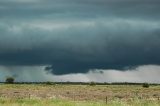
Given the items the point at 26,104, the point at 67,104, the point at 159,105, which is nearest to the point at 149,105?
the point at 159,105

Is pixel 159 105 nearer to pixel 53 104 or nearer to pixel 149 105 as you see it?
pixel 149 105

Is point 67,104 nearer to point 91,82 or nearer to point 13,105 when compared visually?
point 13,105

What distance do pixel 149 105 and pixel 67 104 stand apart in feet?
24.7

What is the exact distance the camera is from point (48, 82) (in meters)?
196

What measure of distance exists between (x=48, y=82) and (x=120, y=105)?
15237cm

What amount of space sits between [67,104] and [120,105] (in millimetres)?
4857

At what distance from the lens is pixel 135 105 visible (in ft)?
151

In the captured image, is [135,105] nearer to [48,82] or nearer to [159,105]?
[159,105]

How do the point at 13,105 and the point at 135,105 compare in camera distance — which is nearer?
the point at 13,105

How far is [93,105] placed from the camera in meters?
43.6

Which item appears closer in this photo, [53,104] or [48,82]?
[53,104]

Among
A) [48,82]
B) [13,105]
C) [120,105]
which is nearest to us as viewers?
[13,105]

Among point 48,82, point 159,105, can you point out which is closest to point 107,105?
point 159,105

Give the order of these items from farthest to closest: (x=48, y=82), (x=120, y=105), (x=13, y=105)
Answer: (x=48, y=82) < (x=120, y=105) < (x=13, y=105)
